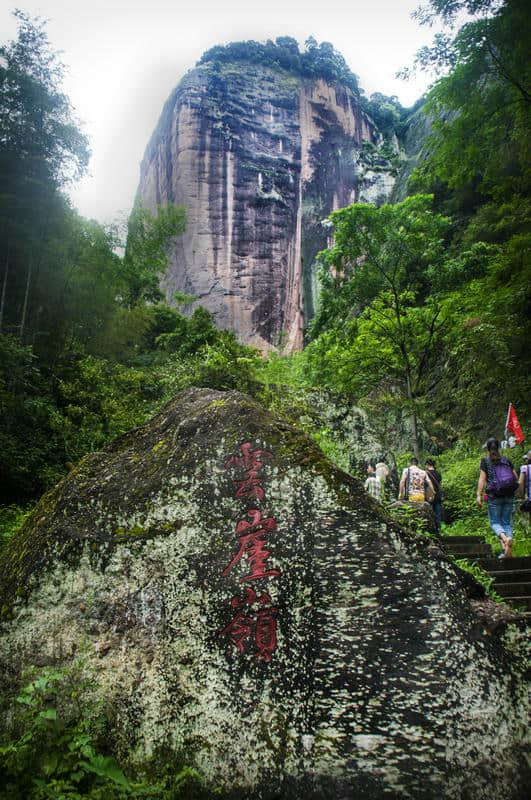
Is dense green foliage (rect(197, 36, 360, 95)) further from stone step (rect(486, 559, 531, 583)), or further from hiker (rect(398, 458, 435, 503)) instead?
stone step (rect(486, 559, 531, 583))

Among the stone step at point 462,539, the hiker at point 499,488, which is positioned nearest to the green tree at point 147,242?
the stone step at point 462,539

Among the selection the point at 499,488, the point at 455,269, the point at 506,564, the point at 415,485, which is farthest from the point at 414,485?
the point at 455,269

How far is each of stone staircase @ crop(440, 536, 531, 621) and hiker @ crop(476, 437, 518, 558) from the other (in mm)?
132

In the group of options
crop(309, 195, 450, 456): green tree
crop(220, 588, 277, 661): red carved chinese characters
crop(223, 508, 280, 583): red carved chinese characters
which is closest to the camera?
crop(220, 588, 277, 661): red carved chinese characters

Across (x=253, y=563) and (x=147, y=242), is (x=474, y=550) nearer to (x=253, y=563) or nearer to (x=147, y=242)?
(x=253, y=563)

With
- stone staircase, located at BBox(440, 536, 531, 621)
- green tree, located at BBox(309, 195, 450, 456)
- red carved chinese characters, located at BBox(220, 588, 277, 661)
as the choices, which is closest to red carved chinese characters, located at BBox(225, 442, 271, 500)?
red carved chinese characters, located at BBox(220, 588, 277, 661)

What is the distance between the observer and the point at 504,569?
4.79 metres

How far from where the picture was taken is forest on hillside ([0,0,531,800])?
605 centimetres

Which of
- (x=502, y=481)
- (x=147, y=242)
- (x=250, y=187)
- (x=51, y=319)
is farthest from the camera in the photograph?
(x=250, y=187)

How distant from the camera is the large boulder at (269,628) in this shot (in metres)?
1.77

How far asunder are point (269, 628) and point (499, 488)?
360cm

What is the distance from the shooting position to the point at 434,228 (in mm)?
9516

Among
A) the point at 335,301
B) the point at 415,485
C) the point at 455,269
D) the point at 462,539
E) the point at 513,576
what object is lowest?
the point at 513,576

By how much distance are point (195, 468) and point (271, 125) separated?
31.8m
